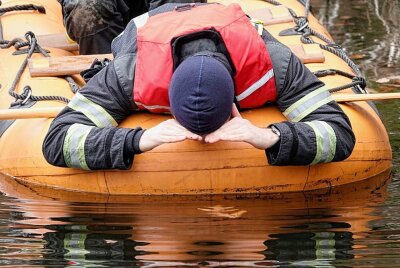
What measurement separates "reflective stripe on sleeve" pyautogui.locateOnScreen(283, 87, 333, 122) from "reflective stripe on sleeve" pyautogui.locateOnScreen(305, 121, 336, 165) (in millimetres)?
92

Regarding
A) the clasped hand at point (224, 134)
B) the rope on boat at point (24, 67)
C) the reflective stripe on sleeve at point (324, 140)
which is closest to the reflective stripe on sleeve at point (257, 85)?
the clasped hand at point (224, 134)

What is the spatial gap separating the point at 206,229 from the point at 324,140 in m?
0.65

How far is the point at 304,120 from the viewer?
15.6ft

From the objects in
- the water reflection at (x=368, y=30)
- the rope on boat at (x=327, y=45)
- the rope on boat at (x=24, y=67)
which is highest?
the rope on boat at (x=24, y=67)

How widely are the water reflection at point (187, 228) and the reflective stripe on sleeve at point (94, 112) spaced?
0.35 m

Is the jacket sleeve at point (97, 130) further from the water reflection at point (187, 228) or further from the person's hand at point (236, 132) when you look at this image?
the person's hand at point (236, 132)

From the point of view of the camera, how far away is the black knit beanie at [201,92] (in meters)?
4.18

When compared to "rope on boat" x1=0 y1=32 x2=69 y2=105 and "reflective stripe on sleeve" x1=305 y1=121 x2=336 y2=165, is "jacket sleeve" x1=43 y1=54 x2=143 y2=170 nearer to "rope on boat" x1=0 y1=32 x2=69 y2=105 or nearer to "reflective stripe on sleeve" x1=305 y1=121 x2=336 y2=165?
"rope on boat" x1=0 y1=32 x2=69 y2=105

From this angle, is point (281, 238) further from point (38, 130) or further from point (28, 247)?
point (38, 130)

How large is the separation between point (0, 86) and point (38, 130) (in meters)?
0.79

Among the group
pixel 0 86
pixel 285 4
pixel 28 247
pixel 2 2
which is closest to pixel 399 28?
pixel 285 4

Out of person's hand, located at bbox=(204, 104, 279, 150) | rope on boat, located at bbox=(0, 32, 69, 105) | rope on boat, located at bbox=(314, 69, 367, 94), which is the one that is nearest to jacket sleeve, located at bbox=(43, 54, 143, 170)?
person's hand, located at bbox=(204, 104, 279, 150)

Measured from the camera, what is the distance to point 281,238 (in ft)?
13.8

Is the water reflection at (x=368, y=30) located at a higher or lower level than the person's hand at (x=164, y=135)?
lower
